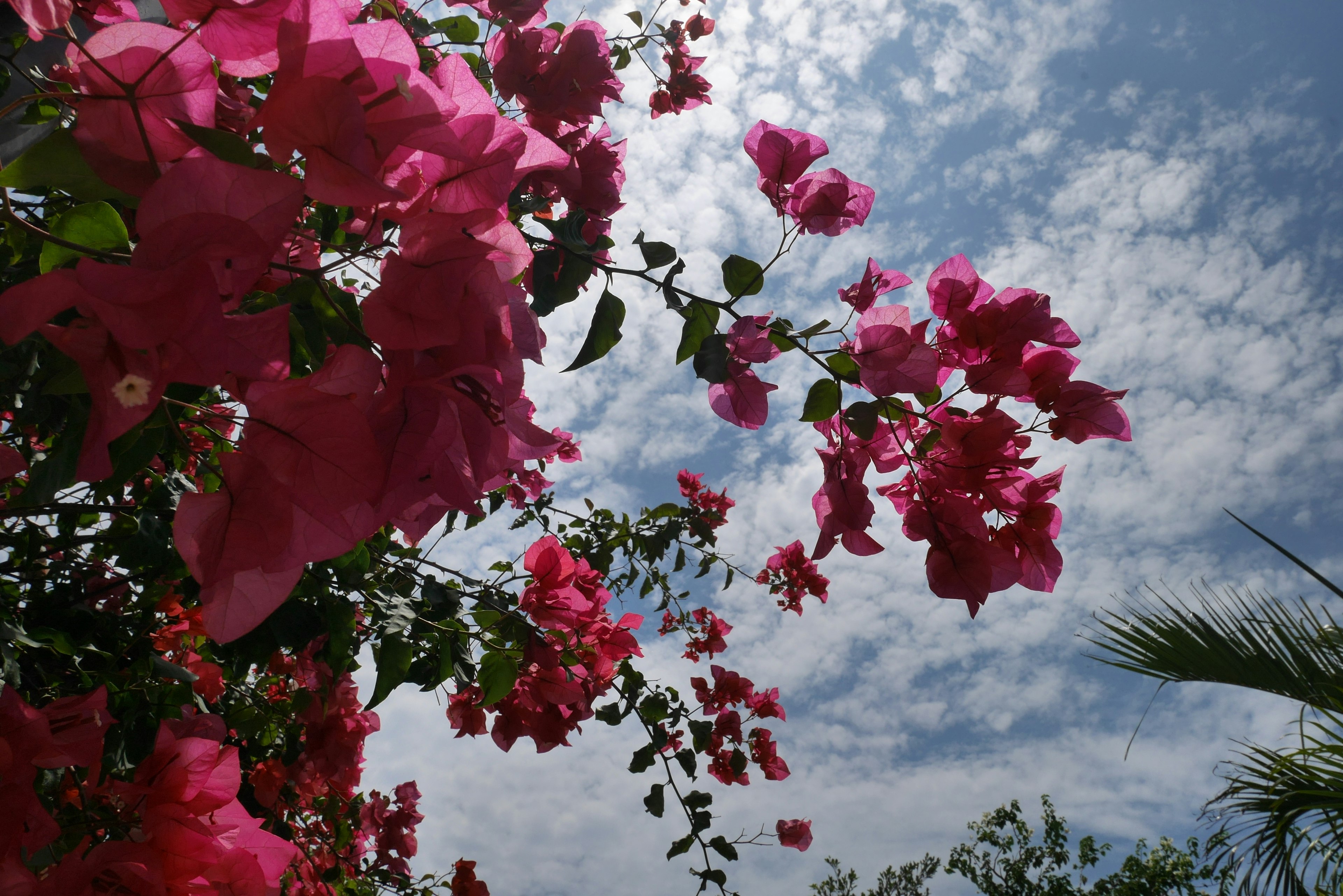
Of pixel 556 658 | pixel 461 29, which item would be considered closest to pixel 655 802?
pixel 556 658

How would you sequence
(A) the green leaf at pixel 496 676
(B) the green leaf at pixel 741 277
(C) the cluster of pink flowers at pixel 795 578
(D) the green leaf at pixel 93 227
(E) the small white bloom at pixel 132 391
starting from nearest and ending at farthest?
1. (E) the small white bloom at pixel 132 391
2. (D) the green leaf at pixel 93 227
3. (B) the green leaf at pixel 741 277
4. (A) the green leaf at pixel 496 676
5. (C) the cluster of pink flowers at pixel 795 578

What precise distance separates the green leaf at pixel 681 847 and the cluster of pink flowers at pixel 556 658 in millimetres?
636

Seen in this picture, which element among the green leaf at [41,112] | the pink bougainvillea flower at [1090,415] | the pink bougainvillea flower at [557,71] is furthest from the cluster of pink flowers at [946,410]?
the green leaf at [41,112]

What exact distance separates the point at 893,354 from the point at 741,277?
0.71 feet

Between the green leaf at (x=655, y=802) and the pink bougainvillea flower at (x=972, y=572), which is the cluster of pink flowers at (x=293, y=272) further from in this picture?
the green leaf at (x=655, y=802)

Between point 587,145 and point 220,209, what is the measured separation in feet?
2.41

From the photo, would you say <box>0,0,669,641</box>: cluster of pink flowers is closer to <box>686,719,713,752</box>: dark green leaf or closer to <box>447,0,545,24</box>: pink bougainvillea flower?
<box>447,0,545,24</box>: pink bougainvillea flower

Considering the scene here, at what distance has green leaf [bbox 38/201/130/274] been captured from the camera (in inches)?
18.9

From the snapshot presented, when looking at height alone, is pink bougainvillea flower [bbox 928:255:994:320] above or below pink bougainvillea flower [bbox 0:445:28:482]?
above

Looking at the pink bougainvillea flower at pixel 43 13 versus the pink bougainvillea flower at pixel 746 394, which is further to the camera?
the pink bougainvillea flower at pixel 746 394

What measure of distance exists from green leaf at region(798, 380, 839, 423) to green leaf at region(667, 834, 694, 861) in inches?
62.2

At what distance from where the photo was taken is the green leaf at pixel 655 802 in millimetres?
2068

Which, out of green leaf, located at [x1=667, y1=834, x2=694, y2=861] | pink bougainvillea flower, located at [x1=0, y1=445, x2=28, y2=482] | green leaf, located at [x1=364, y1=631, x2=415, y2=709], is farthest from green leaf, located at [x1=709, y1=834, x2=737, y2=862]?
pink bougainvillea flower, located at [x1=0, y1=445, x2=28, y2=482]

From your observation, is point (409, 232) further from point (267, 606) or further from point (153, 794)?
point (153, 794)
